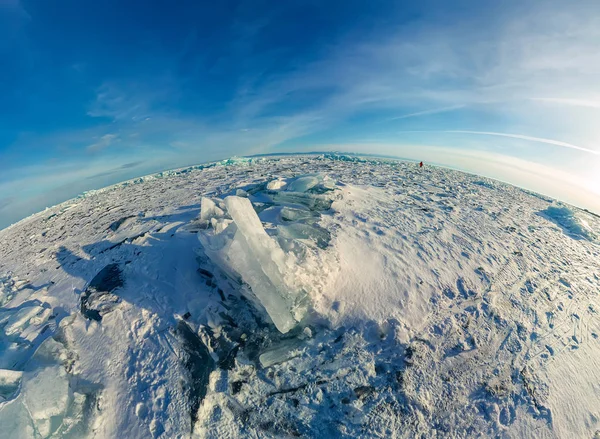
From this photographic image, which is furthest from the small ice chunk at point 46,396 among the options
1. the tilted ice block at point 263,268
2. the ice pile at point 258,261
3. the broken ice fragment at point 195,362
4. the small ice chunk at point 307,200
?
the small ice chunk at point 307,200

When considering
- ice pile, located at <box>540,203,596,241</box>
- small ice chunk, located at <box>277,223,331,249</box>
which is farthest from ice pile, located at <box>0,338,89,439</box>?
ice pile, located at <box>540,203,596,241</box>

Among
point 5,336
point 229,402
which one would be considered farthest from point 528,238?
point 5,336

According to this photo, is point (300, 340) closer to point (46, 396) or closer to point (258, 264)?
point (258, 264)

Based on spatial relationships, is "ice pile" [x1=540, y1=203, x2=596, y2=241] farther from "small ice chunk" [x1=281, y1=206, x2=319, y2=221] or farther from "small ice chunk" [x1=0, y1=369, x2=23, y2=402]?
"small ice chunk" [x1=0, y1=369, x2=23, y2=402]

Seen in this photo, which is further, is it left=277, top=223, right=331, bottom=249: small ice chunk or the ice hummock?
left=277, top=223, right=331, bottom=249: small ice chunk

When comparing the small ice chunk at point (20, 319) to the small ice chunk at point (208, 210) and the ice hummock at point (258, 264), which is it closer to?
the small ice chunk at point (208, 210)

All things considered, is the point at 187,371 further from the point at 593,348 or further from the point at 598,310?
the point at 598,310
